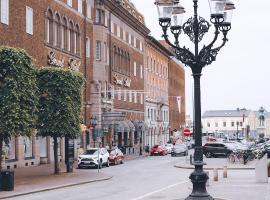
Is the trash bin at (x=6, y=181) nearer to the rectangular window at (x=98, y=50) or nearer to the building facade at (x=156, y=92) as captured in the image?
the rectangular window at (x=98, y=50)

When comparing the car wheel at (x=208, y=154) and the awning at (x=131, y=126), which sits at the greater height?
the awning at (x=131, y=126)

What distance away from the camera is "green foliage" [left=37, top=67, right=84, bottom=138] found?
122 ft

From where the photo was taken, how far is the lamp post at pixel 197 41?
16438 millimetres

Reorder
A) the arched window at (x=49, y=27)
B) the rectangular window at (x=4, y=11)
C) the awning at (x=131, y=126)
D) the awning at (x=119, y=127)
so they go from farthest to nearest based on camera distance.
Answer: the awning at (x=131, y=126)
the awning at (x=119, y=127)
the arched window at (x=49, y=27)
the rectangular window at (x=4, y=11)

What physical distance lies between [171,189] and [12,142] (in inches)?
725

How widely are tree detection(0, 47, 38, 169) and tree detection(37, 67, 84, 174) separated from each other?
4906mm

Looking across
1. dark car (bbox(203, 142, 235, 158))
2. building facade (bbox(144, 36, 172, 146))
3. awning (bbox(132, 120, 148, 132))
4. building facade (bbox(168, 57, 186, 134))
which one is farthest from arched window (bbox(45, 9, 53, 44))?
building facade (bbox(168, 57, 186, 134))

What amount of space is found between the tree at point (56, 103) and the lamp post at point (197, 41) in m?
20.7

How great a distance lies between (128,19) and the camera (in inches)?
3002

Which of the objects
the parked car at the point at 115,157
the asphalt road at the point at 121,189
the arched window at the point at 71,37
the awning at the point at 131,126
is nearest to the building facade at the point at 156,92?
the awning at the point at 131,126

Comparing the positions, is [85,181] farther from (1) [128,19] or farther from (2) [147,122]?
(2) [147,122]

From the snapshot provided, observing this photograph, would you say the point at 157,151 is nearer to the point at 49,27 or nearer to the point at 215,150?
the point at 215,150

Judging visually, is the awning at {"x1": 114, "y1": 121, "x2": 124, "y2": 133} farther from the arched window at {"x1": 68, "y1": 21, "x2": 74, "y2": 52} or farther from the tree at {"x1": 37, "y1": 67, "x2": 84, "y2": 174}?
the tree at {"x1": 37, "y1": 67, "x2": 84, "y2": 174}

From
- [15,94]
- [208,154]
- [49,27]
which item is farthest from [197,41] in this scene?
[208,154]
